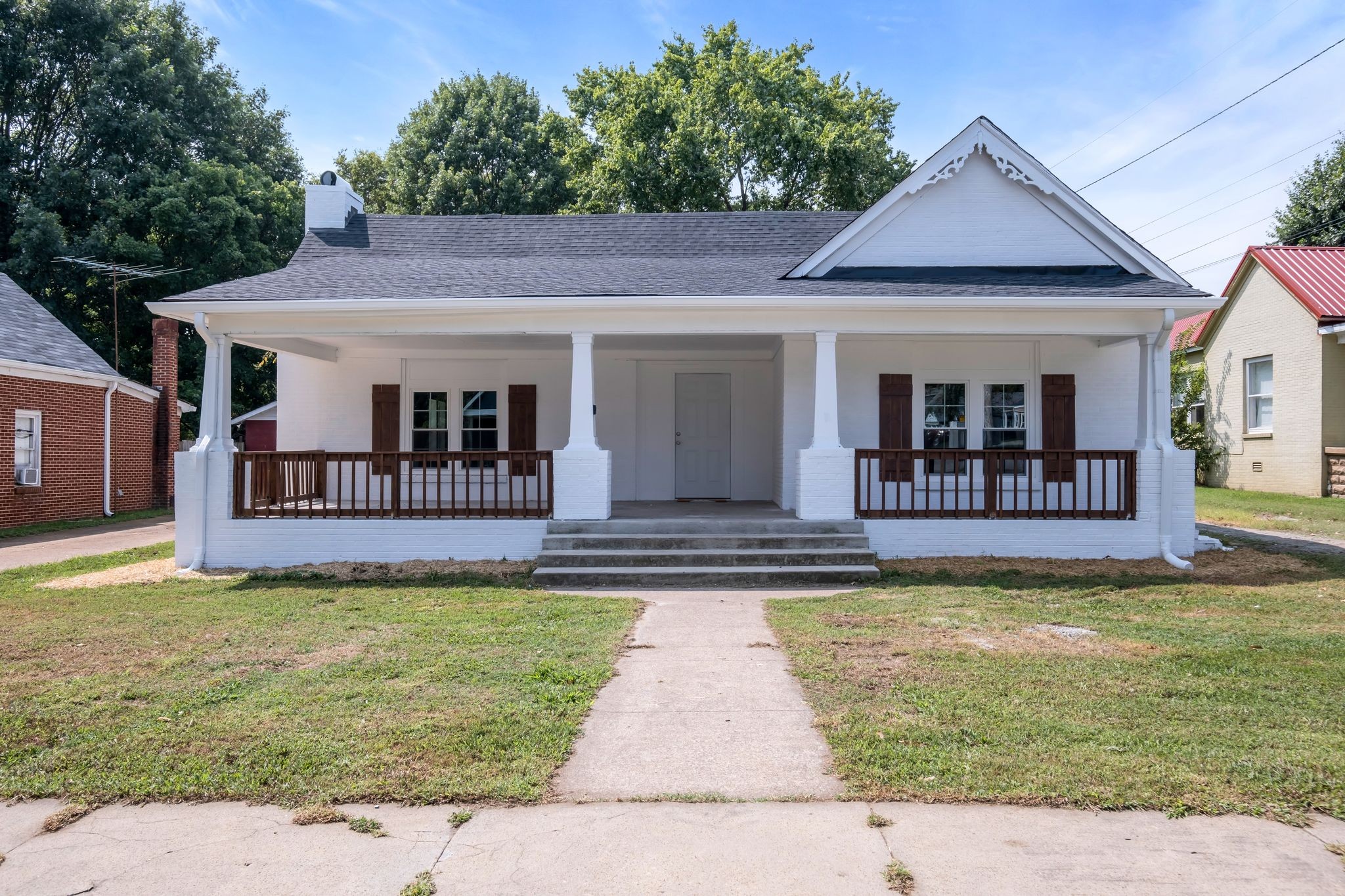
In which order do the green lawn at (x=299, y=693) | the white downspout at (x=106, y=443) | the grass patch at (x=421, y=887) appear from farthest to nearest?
the white downspout at (x=106, y=443)
the green lawn at (x=299, y=693)
the grass patch at (x=421, y=887)

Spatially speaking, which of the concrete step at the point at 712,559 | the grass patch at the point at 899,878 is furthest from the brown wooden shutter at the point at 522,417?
the grass patch at the point at 899,878

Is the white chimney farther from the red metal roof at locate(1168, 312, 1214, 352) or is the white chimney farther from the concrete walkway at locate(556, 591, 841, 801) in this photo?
the red metal roof at locate(1168, 312, 1214, 352)

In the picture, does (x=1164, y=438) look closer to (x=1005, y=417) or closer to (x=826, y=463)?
(x=1005, y=417)

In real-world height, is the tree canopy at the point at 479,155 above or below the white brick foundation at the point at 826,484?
above

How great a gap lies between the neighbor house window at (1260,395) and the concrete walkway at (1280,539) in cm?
732

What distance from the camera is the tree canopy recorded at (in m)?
31.8

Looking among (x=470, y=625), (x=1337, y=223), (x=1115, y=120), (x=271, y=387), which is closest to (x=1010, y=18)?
(x=1115, y=120)

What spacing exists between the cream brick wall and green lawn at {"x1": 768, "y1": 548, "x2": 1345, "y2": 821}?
36.2ft

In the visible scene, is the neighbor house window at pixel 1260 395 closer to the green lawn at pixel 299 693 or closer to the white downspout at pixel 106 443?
the green lawn at pixel 299 693

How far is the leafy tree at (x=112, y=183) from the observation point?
25.6 m

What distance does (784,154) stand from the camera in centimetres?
2767

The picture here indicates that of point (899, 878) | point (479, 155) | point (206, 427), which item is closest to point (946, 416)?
point (206, 427)

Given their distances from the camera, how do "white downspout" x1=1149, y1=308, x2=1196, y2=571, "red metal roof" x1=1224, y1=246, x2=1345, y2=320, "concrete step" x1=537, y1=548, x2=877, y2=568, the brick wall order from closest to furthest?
"concrete step" x1=537, y1=548, x2=877, y2=568
"white downspout" x1=1149, y1=308, x2=1196, y2=571
the brick wall
"red metal roof" x1=1224, y1=246, x2=1345, y2=320

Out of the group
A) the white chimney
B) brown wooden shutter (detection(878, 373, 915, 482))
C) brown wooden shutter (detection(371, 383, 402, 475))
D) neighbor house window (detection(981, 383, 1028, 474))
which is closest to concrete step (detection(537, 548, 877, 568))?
brown wooden shutter (detection(878, 373, 915, 482))
